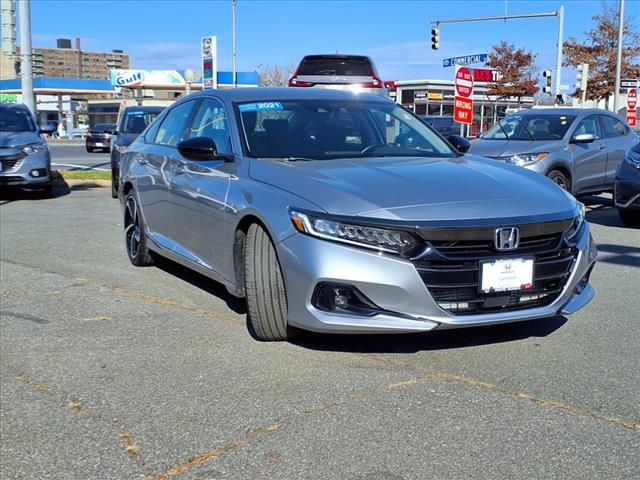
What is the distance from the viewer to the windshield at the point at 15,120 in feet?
42.3

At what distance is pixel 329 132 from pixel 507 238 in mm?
1830

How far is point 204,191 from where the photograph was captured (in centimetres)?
512

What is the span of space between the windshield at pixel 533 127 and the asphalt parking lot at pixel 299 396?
242 inches

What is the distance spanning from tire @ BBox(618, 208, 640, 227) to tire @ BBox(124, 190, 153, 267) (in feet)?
20.7

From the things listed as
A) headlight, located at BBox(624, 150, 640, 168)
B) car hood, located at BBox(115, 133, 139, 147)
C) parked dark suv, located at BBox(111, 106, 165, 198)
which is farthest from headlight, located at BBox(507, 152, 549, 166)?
car hood, located at BBox(115, 133, 139, 147)

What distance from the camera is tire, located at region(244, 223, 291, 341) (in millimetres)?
4219

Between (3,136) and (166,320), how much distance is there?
28.4ft

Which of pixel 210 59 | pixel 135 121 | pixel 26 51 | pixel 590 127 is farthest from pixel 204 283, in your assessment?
pixel 210 59

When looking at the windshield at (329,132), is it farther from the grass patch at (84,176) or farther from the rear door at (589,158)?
the grass patch at (84,176)

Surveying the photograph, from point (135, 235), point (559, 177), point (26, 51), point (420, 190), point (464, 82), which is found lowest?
point (135, 235)

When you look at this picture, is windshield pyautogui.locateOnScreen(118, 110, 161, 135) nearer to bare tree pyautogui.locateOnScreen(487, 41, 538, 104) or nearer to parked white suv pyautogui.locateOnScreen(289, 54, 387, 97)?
parked white suv pyautogui.locateOnScreen(289, 54, 387, 97)

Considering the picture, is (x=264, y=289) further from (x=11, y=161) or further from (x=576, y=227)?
(x=11, y=161)

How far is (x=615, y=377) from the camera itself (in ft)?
13.0

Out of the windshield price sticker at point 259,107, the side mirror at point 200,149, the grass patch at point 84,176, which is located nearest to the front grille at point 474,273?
the side mirror at point 200,149
